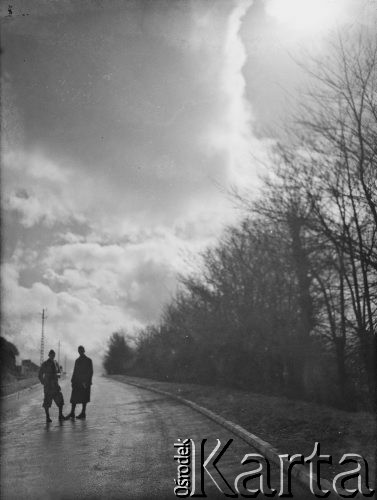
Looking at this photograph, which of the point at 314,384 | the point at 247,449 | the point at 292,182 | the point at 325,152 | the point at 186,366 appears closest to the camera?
the point at 247,449

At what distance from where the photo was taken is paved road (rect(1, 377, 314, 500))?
627 centimetres

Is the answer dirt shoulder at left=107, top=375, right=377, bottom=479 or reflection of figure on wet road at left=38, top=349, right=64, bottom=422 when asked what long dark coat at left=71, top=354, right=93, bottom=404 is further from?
dirt shoulder at left=107, top=375, right=377, bottom=479

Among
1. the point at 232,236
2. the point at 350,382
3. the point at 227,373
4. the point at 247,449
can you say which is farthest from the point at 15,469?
the point at 227,373

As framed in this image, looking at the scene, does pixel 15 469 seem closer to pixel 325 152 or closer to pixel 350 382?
pixel 325 152

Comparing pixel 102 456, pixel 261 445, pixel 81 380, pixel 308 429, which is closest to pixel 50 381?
pixel 81 380

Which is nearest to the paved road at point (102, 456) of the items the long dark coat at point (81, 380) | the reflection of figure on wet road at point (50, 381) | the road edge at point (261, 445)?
the road edge at point (261, 445)

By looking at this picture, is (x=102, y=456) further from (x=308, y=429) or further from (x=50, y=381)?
(x=50, y=381)

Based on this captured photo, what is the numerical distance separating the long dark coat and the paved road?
0.62 meters

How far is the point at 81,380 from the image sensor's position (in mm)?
14797

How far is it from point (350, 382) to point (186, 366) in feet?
68.8

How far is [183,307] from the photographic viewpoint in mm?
34125

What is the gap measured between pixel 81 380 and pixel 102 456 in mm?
6576

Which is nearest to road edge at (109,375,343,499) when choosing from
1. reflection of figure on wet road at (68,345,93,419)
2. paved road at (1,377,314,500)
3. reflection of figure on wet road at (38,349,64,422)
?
paved road at (1,377,314,500)

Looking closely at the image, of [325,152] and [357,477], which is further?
[325,152]
